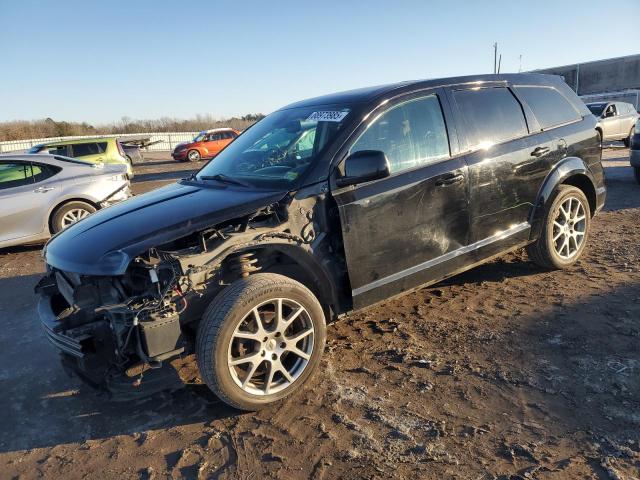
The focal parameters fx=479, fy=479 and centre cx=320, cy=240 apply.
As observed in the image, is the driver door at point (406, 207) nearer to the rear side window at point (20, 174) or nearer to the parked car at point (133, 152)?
the rear side window at point (20, 174)

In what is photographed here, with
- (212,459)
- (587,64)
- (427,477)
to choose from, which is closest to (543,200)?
(427,477)

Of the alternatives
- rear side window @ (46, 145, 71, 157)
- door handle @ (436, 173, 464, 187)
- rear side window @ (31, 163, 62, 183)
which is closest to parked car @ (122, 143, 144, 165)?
rear side window @ (46, 145, 71, 157)

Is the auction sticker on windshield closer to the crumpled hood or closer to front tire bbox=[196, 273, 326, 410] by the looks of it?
the crumpled hood

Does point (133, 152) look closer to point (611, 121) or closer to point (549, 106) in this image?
point (611, 121)

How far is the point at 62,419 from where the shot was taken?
306cm

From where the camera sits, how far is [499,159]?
4.03 metres

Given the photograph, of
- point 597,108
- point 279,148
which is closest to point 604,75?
point 597,108

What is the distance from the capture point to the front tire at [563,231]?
14.9ft

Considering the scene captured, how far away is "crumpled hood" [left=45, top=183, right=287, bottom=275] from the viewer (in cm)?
285

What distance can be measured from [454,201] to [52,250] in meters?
2.97

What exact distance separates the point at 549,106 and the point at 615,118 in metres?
13.4

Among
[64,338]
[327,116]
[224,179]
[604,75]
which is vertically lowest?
[64,338]

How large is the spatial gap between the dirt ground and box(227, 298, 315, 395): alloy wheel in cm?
17

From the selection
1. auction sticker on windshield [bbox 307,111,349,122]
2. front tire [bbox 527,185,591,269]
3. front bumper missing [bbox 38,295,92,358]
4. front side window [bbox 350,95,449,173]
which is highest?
auction sticker on windshield [bbox 307,111,349,122]
